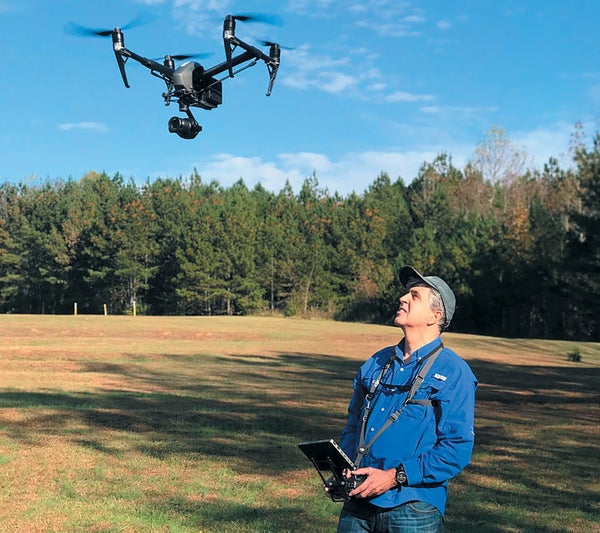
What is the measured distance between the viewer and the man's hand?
3.19 meters

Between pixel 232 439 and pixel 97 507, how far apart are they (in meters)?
4.25

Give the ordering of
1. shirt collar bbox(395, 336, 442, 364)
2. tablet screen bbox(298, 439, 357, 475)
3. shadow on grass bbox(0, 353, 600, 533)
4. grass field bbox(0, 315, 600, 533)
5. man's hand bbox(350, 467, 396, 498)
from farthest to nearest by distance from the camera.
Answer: shadow on grass bbox(0, 353, 600, 533)
grass field bbox(0, 315, 600, 533)
shirt collar bbox(395, 336, 442, 364)
tablet screen bbox(298, 439, 357, 475)
man's hand bbox(350, 467, 396, 498)

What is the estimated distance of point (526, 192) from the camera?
255 ft

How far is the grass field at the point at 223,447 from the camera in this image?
7.33m

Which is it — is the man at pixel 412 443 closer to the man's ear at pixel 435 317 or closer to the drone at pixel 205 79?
the man's ear at pixel 435 317

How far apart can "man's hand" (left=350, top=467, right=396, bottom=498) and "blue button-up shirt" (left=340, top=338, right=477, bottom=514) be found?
0.07 meters

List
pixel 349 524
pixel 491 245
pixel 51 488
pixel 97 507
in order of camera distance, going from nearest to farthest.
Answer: pixel 349 524 < pixel 97 507 < pixel 51 488 < pixel 491 245

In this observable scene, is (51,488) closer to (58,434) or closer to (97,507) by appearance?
(97,507)

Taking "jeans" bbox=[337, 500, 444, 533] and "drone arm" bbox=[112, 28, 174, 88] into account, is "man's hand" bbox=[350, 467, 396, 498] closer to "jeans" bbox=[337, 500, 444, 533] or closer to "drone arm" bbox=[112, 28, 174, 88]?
"jeans" bbox=[337, 500, 444, 533]

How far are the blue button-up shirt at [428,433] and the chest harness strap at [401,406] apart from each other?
2 centimetres

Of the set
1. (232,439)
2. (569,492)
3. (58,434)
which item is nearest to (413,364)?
(569,492)

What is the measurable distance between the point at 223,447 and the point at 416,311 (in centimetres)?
791

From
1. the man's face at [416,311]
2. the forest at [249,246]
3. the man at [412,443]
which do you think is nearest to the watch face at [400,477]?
the man at [412,443]

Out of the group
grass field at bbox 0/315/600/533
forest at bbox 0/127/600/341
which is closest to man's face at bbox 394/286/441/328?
grass field at bbox 0/315/600/533
